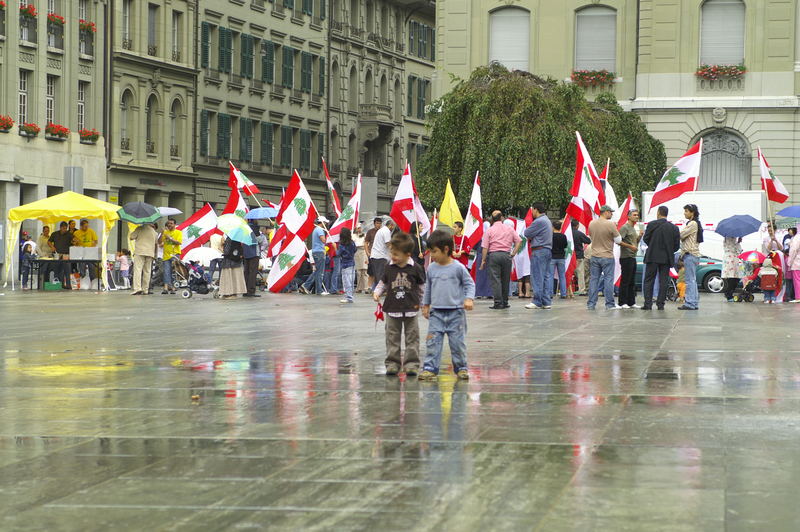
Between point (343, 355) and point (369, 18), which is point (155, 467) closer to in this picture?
point (343, 355)

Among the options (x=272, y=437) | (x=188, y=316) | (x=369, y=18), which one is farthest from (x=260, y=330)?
A: (x=369, y=18)

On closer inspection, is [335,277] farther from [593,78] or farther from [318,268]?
[593,78]

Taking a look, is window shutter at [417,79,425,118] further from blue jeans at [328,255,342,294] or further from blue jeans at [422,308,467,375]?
blue jeans at [422,308,467,375]

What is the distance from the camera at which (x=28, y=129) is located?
49.2 m

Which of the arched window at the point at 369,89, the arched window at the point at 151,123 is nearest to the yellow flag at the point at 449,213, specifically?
the arched window at the point at 151,123

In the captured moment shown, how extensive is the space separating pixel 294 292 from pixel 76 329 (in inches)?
654

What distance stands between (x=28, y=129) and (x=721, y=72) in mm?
22579

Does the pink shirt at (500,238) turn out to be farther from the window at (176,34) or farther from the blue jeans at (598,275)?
the window at (176,34)

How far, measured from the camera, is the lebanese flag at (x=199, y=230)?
33.2 m

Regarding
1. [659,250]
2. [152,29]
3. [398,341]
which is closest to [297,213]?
[659,250]

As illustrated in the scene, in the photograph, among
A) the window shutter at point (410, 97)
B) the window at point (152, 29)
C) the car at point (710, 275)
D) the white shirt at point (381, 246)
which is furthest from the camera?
the window shutter at point (410, 97)

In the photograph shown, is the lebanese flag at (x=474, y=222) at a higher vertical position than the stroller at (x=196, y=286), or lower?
higher

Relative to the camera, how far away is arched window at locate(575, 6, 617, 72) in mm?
50344

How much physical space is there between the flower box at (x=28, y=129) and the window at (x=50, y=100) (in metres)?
1.57
